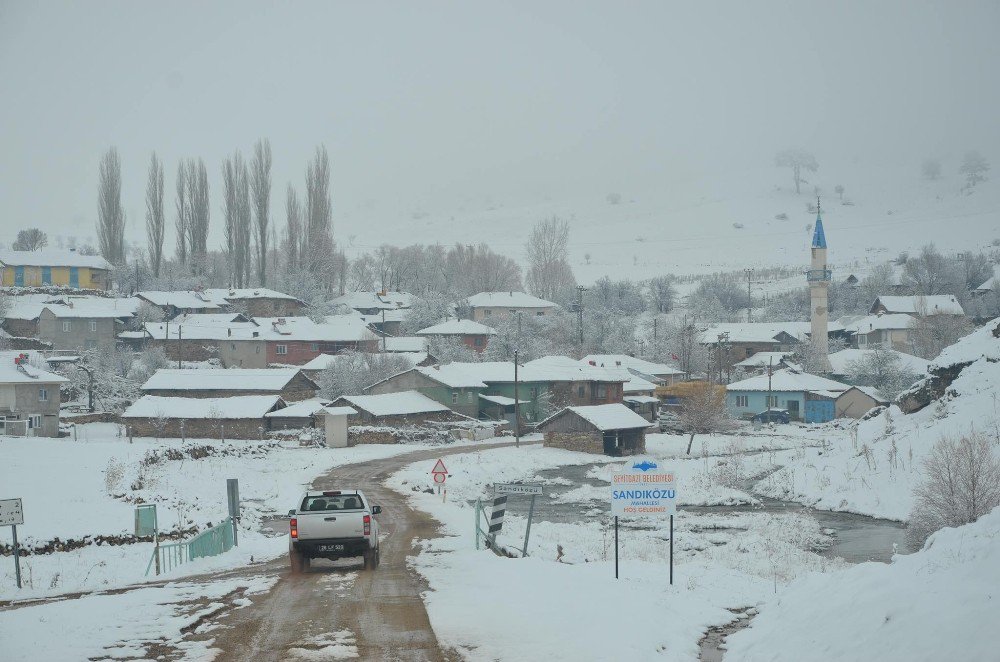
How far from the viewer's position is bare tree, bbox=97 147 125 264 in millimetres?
120062

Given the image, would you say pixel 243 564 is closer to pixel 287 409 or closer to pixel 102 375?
pixel 287 409

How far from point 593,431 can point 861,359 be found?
40.9m

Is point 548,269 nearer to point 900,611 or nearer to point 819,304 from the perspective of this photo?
point 819,304

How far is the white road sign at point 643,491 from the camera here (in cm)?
1733

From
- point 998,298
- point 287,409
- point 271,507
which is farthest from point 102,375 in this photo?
point 998,298

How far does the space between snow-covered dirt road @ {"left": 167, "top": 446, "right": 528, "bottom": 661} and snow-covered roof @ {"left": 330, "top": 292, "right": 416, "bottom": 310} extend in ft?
360

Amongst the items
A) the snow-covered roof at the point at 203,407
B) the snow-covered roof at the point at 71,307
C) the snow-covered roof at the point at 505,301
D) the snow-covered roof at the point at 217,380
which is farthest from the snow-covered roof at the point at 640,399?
the snow-covered roof at the point at 71,307

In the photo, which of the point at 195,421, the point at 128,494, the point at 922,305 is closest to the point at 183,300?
the point at 195,421

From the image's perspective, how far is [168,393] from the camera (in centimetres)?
7725

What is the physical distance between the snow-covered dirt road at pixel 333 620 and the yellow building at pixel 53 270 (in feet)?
339

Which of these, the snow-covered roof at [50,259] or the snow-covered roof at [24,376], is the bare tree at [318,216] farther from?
the snow-covered roof at [24,376]

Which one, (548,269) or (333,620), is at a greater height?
(548,269)

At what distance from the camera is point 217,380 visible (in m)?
78.2

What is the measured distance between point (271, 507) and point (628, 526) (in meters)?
14.3
